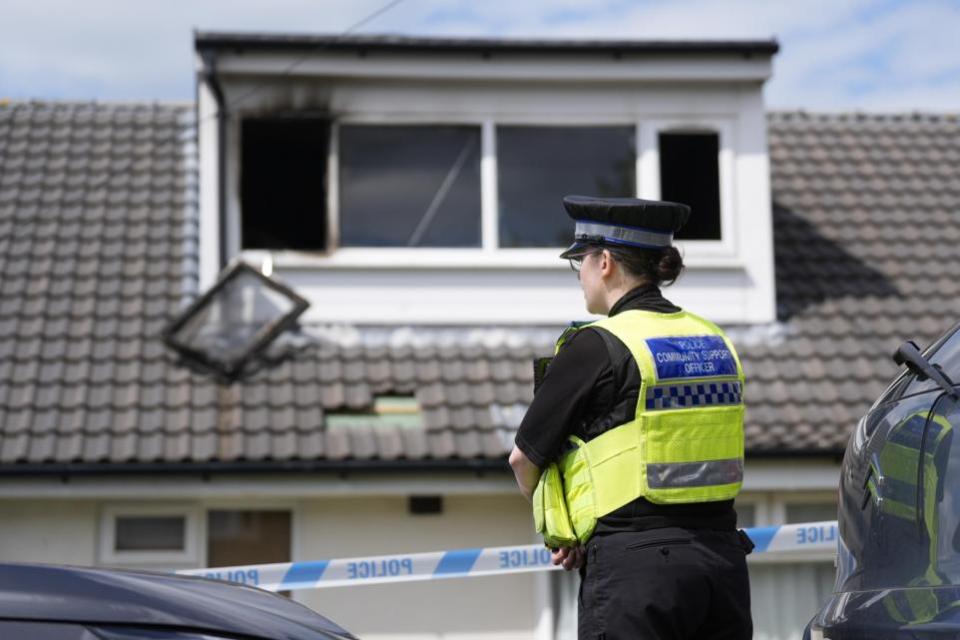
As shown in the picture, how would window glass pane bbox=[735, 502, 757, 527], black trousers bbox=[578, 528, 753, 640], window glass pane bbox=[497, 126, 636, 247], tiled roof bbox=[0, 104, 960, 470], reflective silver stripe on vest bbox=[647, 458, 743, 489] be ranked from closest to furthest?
black trousers bbox=[578, 528, 753, 640] → reflective silver stripe on vest bbox=[647, 458, 743, 489] → tiled roof bbox=[0, 104, 960, 470] → window glass pane bbox=[735, 502, 757, 527] → window glass pane bbox=[497, 126, 636, 247]

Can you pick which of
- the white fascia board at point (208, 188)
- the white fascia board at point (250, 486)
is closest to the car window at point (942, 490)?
the white fascia board at point (250, 486)

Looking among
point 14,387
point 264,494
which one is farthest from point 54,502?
point 264,494

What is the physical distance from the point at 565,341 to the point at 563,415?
0.72ft

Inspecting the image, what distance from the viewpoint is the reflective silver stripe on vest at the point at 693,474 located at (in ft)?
12.1

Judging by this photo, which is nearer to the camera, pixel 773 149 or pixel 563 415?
pixel 563 415

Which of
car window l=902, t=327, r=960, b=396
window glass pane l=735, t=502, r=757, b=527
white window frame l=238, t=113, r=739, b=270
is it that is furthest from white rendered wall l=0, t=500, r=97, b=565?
car window l=902, t=327, r=960, b=396

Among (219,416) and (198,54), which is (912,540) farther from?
(198,54)

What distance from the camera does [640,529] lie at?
12.0 ft

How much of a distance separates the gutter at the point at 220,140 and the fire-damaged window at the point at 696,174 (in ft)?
11.8

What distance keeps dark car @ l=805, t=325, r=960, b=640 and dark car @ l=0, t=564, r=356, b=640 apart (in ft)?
4.10

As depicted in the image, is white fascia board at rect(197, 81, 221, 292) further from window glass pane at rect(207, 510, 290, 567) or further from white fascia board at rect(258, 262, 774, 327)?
window glass pane at rect(207, 510, 290, 567)

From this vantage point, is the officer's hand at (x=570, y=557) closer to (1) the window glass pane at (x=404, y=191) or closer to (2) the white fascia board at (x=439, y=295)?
(2) the white fascia board at (x=439, y=295)

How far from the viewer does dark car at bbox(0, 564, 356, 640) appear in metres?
2.72

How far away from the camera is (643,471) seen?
368cm
